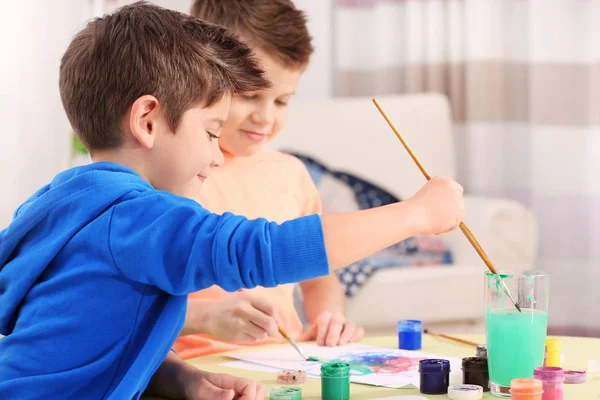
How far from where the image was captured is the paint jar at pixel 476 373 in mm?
1059

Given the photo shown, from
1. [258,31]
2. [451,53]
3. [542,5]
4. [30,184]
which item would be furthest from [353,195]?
[258,31]

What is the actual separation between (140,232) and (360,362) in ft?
1.54

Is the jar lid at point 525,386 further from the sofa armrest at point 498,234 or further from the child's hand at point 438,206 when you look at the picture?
the sofa armrest at point 498,234

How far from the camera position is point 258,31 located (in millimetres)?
1632

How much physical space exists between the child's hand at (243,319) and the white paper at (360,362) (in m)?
0.04

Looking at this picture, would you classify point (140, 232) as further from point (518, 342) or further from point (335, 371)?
point (518, 342)

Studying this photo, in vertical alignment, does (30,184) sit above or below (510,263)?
above

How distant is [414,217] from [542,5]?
9.62 feet

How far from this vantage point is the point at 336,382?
1.01 m

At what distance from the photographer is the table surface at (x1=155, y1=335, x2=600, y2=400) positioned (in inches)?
41.2

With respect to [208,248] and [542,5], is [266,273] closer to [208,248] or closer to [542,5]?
[208,248]

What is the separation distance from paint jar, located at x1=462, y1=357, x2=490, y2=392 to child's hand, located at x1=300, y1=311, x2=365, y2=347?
34 cm

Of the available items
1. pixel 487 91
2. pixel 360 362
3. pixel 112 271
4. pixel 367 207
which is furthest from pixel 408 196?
pixel 112 271

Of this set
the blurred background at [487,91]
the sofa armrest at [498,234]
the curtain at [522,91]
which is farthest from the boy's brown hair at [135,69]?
the curtain at [522,91]
